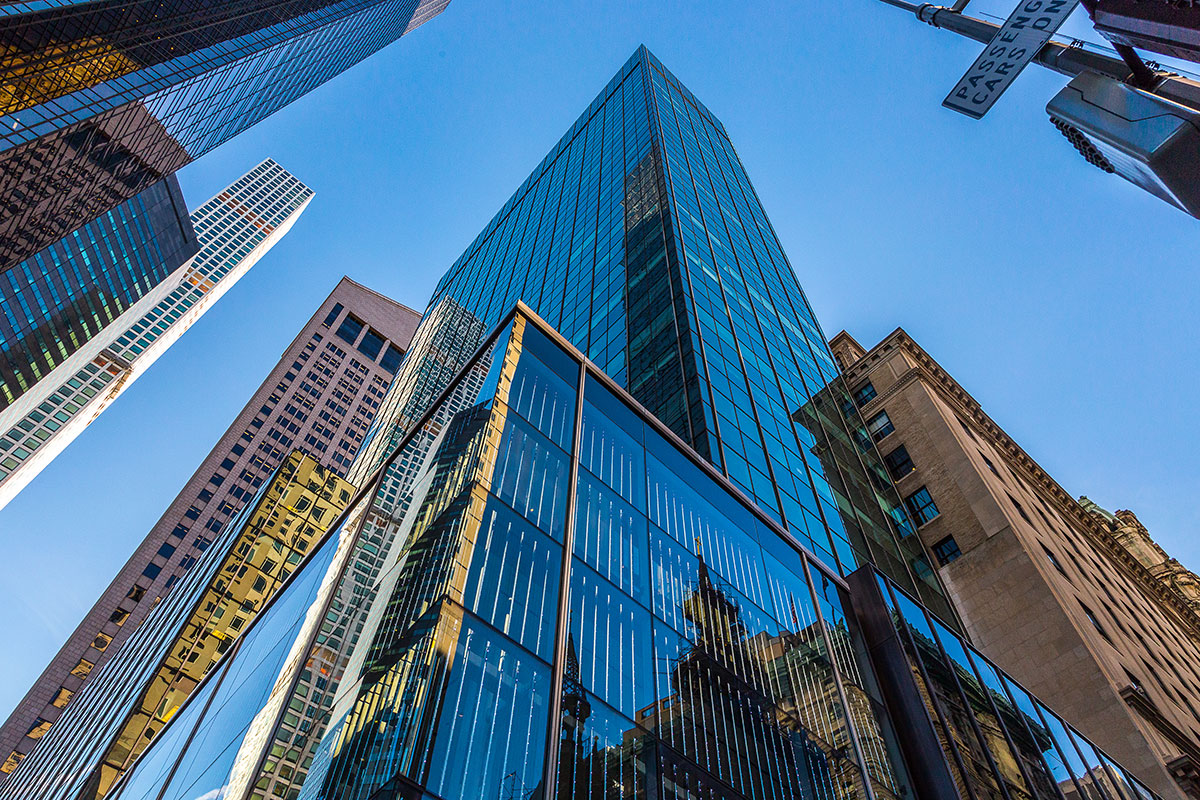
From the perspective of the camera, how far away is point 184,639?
58.0 metres

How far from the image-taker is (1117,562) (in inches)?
2259

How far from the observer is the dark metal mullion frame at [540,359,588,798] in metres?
9.12

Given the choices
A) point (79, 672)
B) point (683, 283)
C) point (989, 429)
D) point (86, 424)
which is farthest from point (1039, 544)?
point (86, 424)

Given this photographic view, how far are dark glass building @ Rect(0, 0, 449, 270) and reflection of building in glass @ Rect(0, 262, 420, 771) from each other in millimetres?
39704

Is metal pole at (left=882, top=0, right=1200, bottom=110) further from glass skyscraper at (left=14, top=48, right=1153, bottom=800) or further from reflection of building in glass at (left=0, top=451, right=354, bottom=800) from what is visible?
reflection of building in glass at (left=0, top=451, right=354, bottom=800)

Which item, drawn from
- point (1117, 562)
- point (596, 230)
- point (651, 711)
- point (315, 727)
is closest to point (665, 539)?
point (651, 711)

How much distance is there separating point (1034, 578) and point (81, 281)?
99.5 metres

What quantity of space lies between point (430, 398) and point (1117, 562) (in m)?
54.5

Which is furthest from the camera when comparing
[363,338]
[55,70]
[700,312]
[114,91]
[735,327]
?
[363,338]

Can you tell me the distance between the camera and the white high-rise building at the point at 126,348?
4461 inches

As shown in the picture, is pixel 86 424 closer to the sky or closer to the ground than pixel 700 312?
closer to the sky

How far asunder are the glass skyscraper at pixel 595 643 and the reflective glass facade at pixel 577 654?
0.05 meters

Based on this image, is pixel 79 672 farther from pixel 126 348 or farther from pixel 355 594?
pixel 355 594

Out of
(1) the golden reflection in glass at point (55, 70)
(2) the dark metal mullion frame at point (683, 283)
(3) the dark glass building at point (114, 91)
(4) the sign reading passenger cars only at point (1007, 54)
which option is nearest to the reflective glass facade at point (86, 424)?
(3) the dark glass building at point (114, 91)
